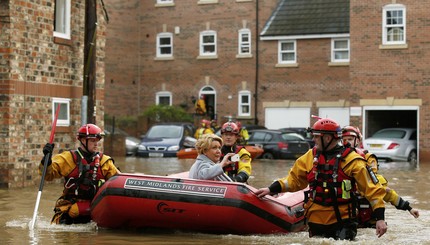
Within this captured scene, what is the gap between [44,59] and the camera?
20.1m

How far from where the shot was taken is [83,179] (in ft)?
38.7

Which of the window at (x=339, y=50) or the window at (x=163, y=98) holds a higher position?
the window at (x=339, y=50)

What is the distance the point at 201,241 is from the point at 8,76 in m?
9.02

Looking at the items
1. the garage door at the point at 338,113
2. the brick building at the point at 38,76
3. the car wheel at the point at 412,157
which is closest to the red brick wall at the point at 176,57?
the garage door at the point at 338,113

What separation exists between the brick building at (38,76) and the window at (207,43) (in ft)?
73.6

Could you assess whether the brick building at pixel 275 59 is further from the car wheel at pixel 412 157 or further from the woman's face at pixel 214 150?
the woman's face at pixel 214 150

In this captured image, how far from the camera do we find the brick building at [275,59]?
112 feet

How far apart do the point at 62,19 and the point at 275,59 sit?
22.3 metres

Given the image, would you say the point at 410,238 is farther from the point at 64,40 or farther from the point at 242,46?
the point at 242,46

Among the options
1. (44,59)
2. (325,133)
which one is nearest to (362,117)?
(44,59)

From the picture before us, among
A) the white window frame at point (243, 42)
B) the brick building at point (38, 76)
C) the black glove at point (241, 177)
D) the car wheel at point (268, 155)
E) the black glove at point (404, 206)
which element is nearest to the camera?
the black glove at point (404, 206)

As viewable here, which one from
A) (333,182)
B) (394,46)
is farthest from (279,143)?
(333,182)

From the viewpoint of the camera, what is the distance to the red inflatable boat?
11.2 m

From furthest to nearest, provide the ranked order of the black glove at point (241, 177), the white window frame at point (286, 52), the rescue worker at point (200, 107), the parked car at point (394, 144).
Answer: the rescue worker at point (200, 107) → the white window frame at point (286, 52) → the parked car at point (394, 144) → the black glove at point (241, 177)
